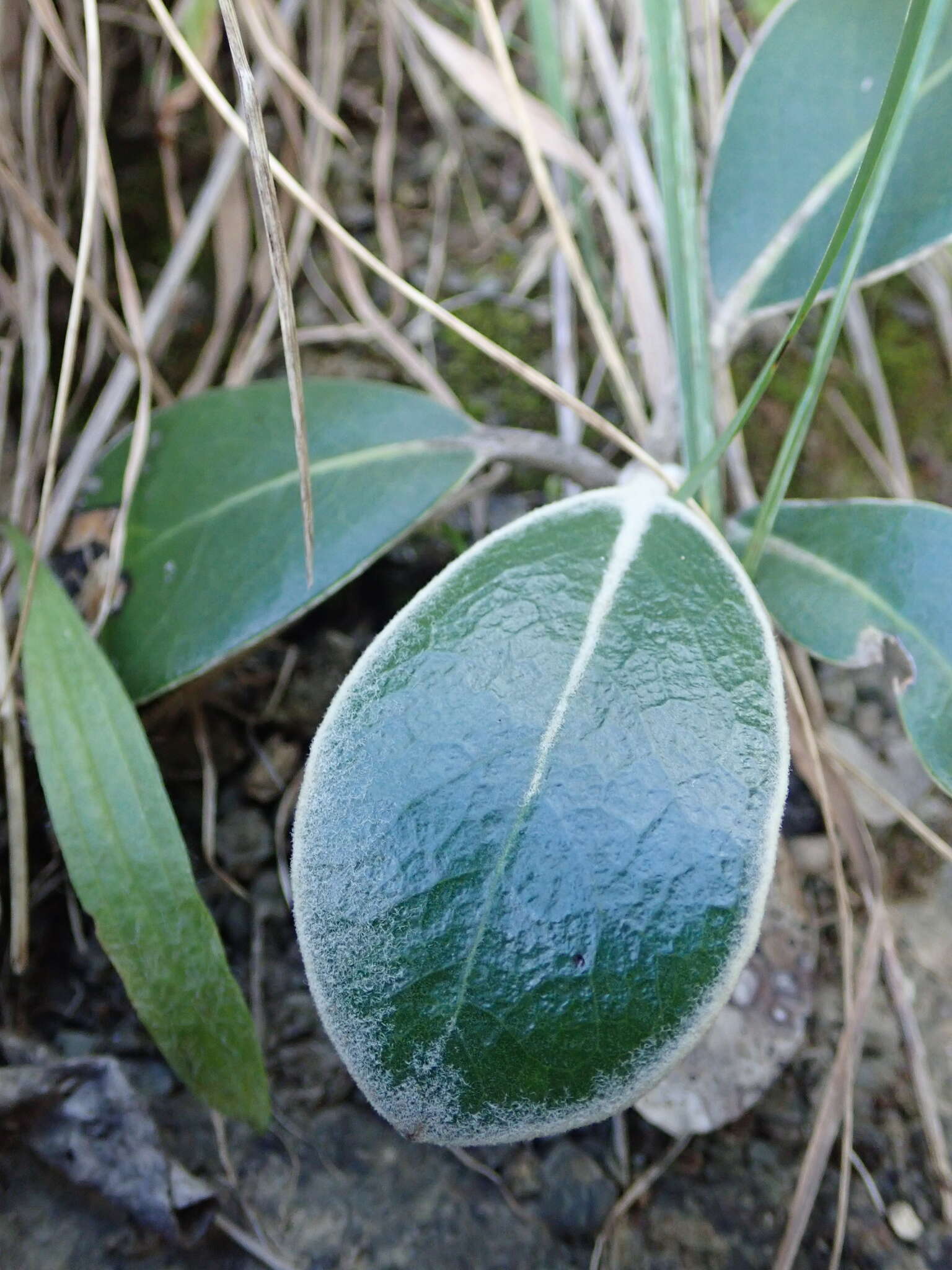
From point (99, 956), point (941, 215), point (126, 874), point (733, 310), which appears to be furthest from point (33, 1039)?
point (941, 215)

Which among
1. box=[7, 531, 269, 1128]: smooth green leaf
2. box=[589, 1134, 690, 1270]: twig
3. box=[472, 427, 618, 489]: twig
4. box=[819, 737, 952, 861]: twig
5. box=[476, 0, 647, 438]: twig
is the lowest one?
box=[589, 1134, 690, 1270]: twig

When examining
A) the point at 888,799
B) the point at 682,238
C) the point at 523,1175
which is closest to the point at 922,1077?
the point at 888,799

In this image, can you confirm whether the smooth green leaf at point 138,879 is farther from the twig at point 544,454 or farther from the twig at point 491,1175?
the twig at point 544,454

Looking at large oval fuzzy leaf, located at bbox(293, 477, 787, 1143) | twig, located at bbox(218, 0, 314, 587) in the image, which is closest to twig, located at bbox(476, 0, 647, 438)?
twig, located at bbox(218, 0, 314, 587)

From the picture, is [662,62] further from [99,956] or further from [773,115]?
[99,956]

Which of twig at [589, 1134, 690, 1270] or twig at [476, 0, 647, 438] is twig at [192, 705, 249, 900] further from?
twig at [476, 0, 647, 438]
